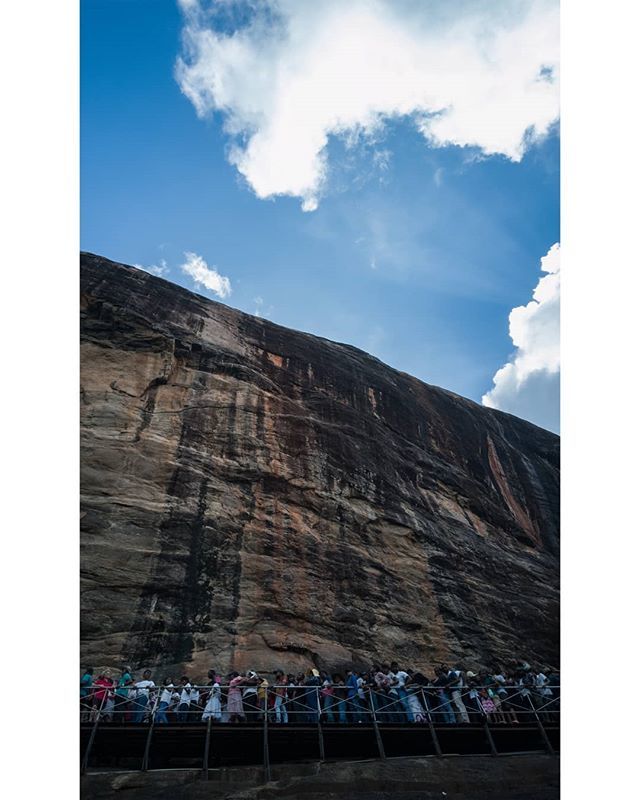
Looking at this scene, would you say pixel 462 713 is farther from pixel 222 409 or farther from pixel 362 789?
pixel 222 409

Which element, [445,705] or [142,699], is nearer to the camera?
[142,699]

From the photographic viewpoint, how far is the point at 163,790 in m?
11.4

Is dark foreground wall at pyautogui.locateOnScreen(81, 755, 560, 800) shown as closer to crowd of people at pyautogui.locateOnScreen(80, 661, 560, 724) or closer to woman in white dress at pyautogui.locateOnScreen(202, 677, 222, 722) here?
crowd of people at pyautogui.locateOnScreen(80, 661, 560, 724)

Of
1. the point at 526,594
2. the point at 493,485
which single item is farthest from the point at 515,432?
the point at 526,594

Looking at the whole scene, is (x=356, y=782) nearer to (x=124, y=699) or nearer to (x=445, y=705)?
(x=445, y=705)

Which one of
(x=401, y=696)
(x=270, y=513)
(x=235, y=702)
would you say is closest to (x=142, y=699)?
(x=235, y=702)

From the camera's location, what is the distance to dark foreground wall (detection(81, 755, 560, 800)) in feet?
37.3

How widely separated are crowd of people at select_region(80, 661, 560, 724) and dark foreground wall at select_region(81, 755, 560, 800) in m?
1.04

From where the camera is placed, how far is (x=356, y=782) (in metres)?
12.0

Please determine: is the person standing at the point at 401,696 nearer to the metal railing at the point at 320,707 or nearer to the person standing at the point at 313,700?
the metal railing at the point at 320,707

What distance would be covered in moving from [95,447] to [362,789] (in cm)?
1387

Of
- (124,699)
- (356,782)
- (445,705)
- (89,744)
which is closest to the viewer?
(89,744)

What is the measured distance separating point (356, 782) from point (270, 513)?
11.2 m

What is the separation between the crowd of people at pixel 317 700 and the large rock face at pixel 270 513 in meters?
3.38
